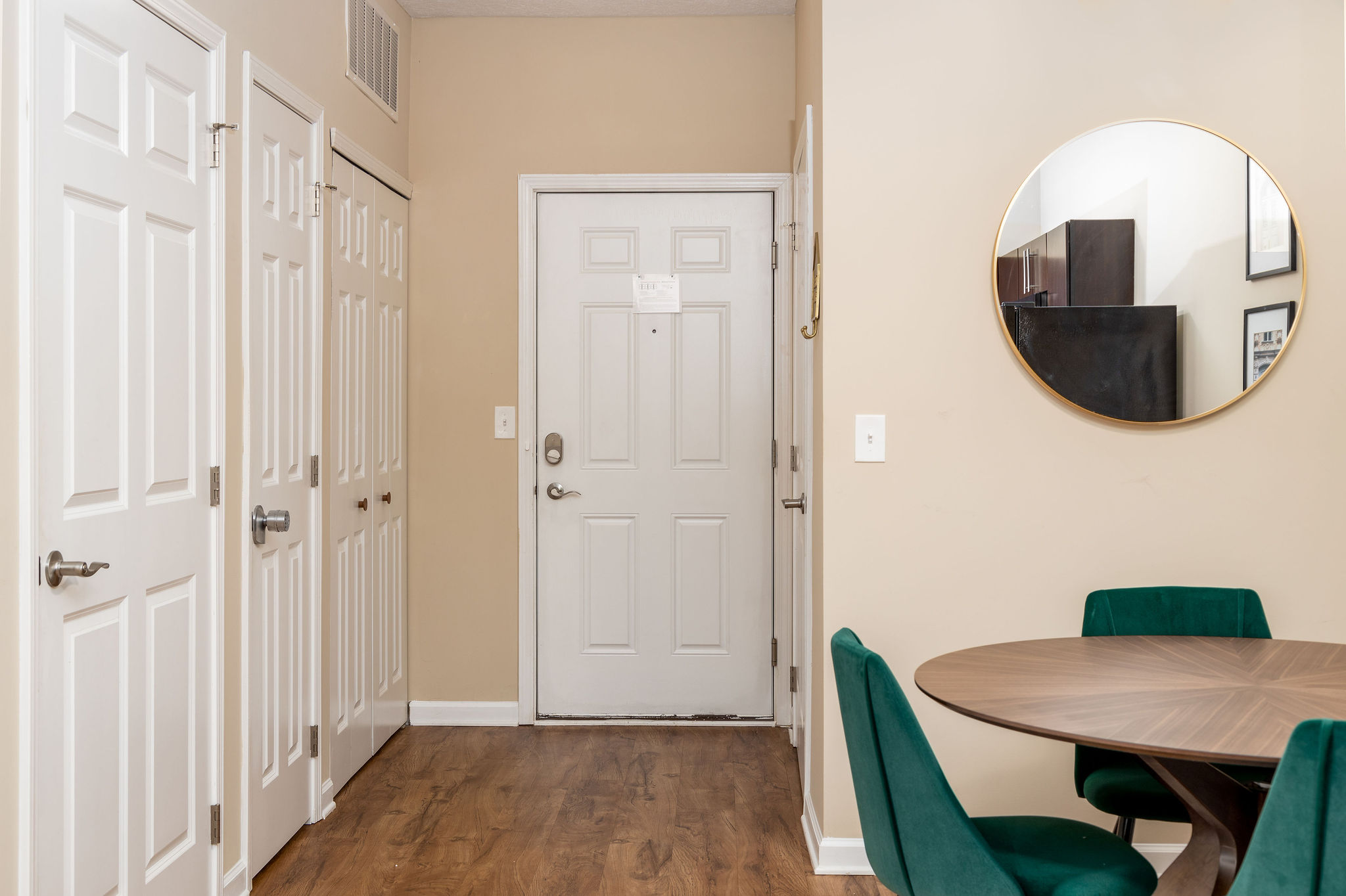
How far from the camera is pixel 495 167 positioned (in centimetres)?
350

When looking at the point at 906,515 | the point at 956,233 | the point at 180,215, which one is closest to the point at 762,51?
the point at 956,233

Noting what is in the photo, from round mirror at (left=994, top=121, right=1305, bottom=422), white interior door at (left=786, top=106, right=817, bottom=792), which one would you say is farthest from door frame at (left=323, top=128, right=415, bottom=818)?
round mirror at (left=994, top=121, right=1305, bottom=422)

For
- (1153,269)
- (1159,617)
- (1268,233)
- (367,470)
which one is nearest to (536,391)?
(367,470)

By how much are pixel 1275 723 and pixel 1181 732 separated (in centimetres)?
16

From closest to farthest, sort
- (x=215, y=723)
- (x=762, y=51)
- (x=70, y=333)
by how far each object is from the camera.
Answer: (x=70, y=333), (x=215, y=723), (x=762, y=51)

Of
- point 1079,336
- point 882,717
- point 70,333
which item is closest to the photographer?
point 882,717

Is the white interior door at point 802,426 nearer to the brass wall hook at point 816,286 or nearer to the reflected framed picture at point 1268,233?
the brass wall hook at point 816,286

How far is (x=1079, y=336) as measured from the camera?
7.50 ft

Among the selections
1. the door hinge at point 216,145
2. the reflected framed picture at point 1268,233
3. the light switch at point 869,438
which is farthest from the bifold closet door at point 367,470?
the reflected framed picture at point 1268,233

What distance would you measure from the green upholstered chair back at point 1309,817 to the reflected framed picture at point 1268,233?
5.07 feet

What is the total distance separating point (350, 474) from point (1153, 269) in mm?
2386

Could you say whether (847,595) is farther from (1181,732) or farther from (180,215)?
(180,215)

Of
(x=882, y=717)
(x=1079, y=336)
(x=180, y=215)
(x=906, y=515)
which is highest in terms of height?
(x=180, y=215)

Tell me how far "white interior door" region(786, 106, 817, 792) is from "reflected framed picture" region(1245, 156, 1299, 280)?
3.56ft
